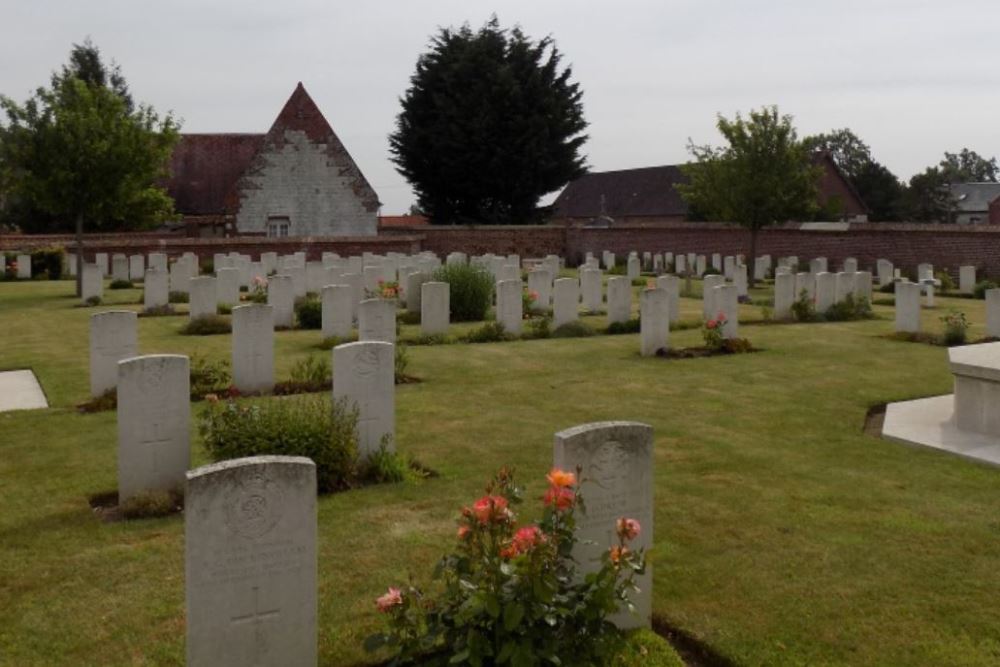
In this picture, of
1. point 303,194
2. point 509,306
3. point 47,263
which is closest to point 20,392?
point 509,306

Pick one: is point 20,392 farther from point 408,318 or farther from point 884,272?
point 884,272

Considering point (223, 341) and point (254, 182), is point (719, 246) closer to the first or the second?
point (254, 182)

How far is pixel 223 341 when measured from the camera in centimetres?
1542

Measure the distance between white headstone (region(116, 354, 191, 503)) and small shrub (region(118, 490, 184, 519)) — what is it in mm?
147

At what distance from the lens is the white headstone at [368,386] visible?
25.3ft

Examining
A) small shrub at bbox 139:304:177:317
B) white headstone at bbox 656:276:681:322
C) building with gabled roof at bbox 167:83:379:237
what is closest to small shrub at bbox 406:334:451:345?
white headstone at bbox 656:276:681:322

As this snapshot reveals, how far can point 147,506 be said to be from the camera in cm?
684

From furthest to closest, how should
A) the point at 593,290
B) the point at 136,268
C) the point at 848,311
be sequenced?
the point at 136,268 < the point at 593,290 < the point at 848,311

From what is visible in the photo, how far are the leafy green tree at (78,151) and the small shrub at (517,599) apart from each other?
20772mm

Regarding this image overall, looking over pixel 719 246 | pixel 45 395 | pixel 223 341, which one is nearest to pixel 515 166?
pixel 719 246

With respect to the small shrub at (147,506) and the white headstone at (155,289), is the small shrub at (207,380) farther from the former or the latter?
the white headstone at (155,289)

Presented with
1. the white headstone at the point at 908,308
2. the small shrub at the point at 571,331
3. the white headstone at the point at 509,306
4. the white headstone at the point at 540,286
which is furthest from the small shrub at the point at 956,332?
the white headstone at the point at 540,286

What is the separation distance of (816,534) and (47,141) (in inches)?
811

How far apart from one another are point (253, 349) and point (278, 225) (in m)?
28.7
